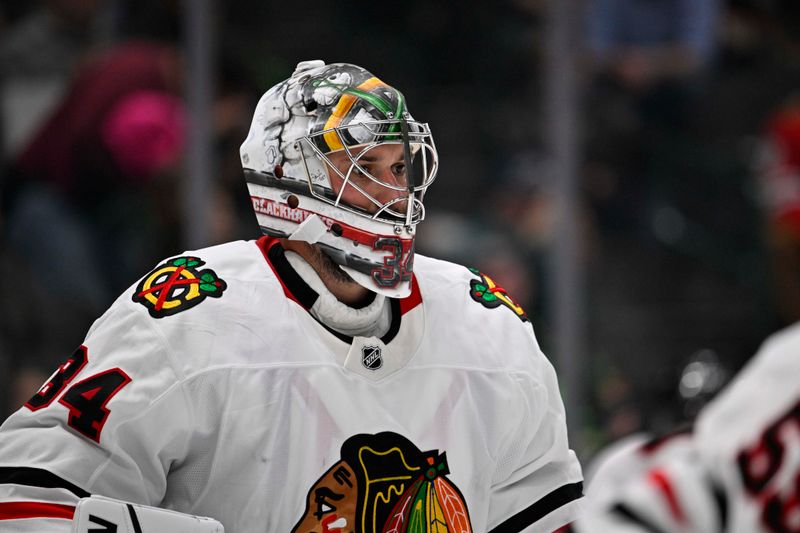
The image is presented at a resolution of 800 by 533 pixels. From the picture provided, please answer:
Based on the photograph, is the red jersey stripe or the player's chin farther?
the player's chin

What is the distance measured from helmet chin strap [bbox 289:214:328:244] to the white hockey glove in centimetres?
57

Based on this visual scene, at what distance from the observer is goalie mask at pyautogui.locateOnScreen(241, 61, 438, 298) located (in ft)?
9.01

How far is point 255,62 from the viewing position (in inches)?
192

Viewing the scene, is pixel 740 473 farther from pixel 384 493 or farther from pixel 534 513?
pixel 534 513

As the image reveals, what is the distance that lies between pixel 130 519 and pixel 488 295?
894mm

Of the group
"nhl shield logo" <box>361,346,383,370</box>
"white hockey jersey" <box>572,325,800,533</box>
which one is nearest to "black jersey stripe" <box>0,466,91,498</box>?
"nhl shield logo" <box>361,346,383,370</box>

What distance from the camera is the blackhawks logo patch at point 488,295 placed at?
2.94 m

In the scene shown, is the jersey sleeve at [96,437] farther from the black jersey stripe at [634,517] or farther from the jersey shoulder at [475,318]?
the black jersey stripe at [634,517]

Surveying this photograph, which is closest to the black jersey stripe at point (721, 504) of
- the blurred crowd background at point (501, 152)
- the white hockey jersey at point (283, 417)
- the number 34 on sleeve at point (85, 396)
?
the white hockey jersey at point (283, 417)

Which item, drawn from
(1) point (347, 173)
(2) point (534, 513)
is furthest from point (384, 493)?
(1) point (347, 173)

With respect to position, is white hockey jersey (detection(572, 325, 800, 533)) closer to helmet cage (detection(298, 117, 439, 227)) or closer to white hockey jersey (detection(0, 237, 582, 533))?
white hockey jersey (detection(0, 237, 582, 533))

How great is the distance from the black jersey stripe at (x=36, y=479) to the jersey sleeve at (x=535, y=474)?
84 centimetres

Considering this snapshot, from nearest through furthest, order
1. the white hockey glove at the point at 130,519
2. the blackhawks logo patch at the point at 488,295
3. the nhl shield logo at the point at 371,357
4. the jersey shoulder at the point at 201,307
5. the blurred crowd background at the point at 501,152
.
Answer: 1. the white hockey glove at the point at 130,519
2. the jersey shoulder at the point at 201,307
3. the nhl shield logo at the point at 371,357
4. the blackhawks logo patch at the point at 488,295
5. the blurred crowd background at the point at 501,152

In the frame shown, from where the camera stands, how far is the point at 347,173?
2.76 meters
